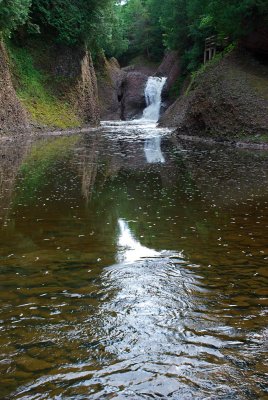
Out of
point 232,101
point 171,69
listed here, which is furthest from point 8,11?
point 171,69

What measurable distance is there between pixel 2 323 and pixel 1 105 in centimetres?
2185

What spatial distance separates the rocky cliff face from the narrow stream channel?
14.5 metres

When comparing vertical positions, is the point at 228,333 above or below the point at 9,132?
above

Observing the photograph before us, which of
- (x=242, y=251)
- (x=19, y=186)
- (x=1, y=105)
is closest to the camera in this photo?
(x=242, y=251)

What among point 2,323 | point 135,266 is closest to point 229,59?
point 135,266

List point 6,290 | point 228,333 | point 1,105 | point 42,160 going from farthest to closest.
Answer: point 1,105 < point 42,160 < point 6,290 < point 228,333

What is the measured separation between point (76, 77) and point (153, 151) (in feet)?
62.3

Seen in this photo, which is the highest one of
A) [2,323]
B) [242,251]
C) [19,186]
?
[2,323]

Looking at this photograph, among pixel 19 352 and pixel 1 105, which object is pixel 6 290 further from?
pixel 1 105

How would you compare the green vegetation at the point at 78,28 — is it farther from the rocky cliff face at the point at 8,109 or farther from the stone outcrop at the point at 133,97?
the stone outcrop at the point at 133,97

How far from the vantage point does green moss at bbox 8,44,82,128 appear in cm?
3006

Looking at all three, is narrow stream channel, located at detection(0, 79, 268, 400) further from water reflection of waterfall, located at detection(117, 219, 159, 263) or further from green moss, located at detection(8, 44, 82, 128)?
green moss, located at detection(8, 44, 82, 128)

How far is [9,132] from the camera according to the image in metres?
24.5

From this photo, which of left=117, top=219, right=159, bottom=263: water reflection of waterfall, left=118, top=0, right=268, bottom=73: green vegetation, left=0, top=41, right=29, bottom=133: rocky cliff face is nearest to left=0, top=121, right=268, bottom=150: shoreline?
left=0, top=41, right=29, bottom=133: rocky cliff face
